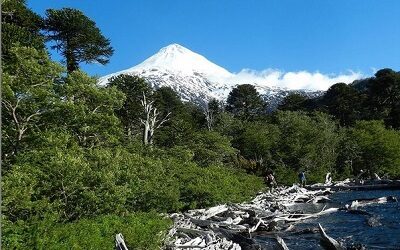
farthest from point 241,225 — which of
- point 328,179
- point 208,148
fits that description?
point 328,179

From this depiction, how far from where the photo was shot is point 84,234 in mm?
7902

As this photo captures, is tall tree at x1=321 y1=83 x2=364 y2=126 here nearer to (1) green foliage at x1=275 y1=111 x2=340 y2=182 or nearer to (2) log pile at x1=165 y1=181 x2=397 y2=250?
(1) green foliage at x1=275 y1=111 x2=340 y2=182

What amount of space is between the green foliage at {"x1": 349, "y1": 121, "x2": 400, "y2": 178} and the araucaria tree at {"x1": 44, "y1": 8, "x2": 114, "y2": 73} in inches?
1303

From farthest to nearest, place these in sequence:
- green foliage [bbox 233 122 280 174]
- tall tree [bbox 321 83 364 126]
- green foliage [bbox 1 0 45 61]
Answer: tall tree [bbox 321 83 364 126] < green foliage [bbox 233 122 280 174] < green foliage [bbox 1 0 45 61]

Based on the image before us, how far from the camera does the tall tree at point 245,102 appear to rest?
7769cm

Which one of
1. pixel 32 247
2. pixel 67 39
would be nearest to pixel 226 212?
pixel 32 247

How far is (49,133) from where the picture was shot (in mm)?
15016

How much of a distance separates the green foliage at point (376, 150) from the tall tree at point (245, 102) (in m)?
26.9

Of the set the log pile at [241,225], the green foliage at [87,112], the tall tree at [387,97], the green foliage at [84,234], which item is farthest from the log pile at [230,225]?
the tall tree at [387,97]

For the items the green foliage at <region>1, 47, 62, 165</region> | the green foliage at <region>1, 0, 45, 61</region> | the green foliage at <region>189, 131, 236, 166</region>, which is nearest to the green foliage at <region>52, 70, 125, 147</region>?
the green foliage at <region>1, 47, 62, 165</region>

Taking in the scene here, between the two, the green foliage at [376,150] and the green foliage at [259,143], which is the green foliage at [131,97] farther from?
the green foliage at [376,150]

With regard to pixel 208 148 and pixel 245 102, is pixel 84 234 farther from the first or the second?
pixel 245 102

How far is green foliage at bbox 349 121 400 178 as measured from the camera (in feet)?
158

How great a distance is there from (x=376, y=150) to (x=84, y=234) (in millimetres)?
46841
